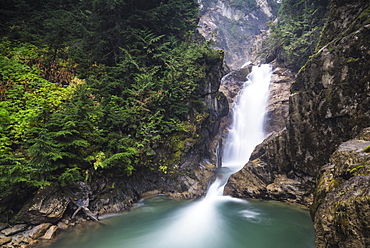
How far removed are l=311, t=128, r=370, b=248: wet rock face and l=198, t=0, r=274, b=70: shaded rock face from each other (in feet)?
151

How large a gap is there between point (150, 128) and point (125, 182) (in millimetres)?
3476

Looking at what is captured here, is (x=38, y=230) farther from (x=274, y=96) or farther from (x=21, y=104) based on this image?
(x=274, y=96)

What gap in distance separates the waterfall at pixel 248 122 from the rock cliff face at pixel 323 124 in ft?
28.3

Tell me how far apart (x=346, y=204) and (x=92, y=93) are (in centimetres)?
1167

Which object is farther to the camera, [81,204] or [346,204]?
[81,204]

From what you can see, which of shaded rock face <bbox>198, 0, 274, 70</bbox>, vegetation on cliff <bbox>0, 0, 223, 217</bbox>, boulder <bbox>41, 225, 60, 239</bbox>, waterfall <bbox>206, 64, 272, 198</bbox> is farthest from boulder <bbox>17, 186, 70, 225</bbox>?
shaded rock face <bbox>198, 0, 274, 70</bbox>

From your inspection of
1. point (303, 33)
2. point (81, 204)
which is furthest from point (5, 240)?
point (303, 33)

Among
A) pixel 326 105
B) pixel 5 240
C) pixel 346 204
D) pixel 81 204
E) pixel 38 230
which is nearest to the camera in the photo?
pixel 346 204

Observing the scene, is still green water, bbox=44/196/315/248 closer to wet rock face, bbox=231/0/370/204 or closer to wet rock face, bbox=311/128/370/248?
wet rock face, bbox=231/0/370/204

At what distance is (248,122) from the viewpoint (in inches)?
925

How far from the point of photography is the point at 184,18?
17.7 m

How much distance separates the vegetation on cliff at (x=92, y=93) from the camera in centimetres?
719

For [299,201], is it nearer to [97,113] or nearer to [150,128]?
[150,128]

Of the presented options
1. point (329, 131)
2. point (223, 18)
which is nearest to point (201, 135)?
point (329, 131)
